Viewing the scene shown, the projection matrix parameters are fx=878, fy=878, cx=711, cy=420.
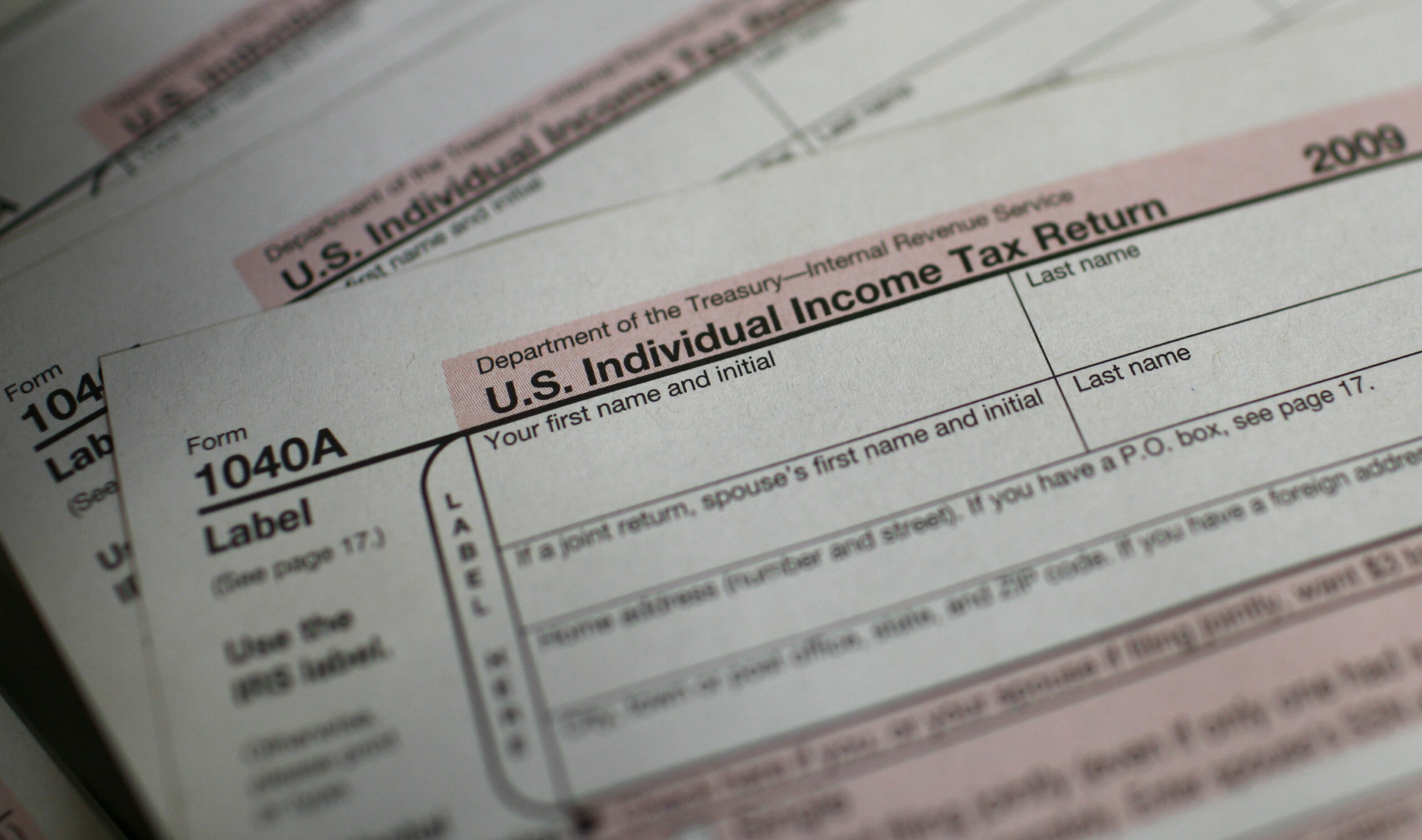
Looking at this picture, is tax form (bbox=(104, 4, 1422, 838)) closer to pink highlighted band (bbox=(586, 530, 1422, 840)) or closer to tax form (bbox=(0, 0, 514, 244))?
pink highlighted band (bbox=(586, 530, 1422, 840))

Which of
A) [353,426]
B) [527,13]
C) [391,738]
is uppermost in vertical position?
[527,13]

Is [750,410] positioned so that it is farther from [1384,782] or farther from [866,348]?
[1384,782]

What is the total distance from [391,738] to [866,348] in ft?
0.75

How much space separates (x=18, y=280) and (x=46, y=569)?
154mm

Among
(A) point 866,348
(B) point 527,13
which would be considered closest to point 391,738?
(A) point 866,348

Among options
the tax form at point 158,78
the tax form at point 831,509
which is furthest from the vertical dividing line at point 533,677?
the tax form at point 158,78

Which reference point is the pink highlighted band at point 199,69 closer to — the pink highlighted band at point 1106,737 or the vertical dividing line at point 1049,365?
the vertical dividing line at point 1049,365

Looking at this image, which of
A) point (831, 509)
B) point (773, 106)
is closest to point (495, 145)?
point (773, 106)

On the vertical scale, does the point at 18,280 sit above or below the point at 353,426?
above

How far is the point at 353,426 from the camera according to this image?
13.8 inches

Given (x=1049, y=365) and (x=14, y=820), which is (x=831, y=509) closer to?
(x=1049, y=365)

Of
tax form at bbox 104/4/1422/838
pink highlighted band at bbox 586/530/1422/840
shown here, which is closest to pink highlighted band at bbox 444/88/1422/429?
tax form at bbox 104/4/1422/838

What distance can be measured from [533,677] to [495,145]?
0.27m

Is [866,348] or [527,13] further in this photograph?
[527,13]
